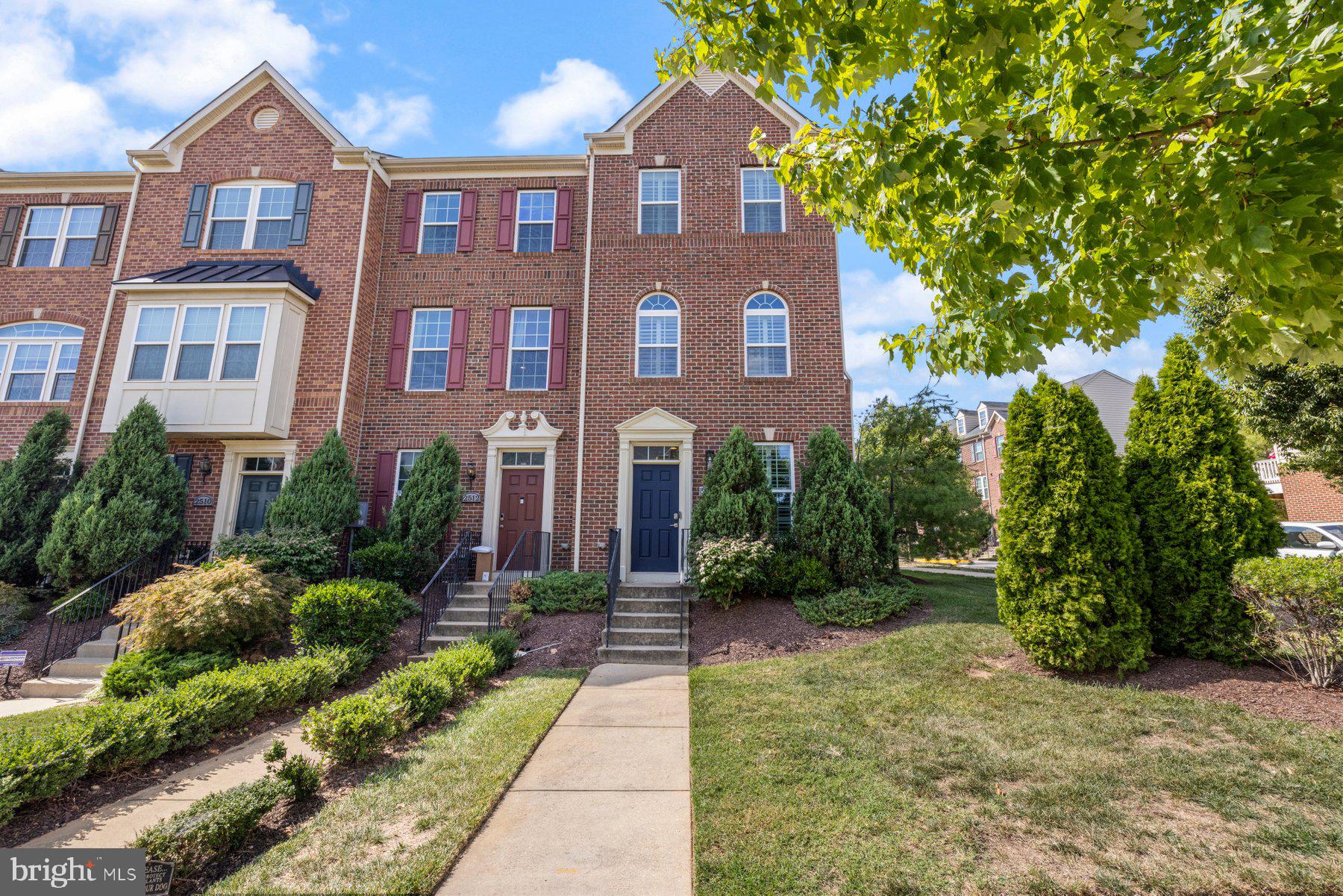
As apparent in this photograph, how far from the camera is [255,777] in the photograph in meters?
4.76

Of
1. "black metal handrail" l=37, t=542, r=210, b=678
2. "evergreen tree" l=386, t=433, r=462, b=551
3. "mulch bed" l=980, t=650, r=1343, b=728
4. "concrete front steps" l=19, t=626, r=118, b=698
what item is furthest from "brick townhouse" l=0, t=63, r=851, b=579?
"mulch bed" l=980, t=650, r=1343, b=728

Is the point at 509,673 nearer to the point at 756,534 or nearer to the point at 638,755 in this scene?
the point at 638,755

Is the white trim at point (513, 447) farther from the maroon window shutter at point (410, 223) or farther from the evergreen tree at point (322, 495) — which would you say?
the maroon window shutter at point (410, 223)

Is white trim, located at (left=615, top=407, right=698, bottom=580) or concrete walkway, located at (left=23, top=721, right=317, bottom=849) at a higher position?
white trim, located at (left=615, top=407, right=698, bottom=580)

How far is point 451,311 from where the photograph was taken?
13.5 metres

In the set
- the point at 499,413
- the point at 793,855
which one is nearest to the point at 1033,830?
the point at 793,855

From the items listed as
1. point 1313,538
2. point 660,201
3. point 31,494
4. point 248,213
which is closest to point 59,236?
point 248,213

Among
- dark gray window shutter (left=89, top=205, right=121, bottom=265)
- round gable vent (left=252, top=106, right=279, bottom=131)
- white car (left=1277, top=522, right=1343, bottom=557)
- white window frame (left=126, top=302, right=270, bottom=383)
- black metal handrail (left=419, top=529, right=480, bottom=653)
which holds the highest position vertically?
round gable vent (left=252, top=106, right=279, bottom=131)

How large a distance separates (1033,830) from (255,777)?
5.47 m

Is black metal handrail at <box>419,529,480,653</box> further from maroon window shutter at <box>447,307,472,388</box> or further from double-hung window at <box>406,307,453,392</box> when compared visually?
double-hung window at <box>406,307,453,392</box>

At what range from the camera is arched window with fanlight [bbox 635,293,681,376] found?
12.5 metres

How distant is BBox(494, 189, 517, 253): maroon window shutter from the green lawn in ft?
35.7

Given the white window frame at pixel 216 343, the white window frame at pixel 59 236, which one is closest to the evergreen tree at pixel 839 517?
the white window frame at pixel 216 343

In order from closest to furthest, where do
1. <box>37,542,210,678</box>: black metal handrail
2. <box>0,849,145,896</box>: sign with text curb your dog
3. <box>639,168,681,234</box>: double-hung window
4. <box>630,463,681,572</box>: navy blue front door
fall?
<box>0,849,145,896</box>: sign with text curb your dog, <box>37,542,210,678</box>: black metal handrail, <box>630,463,681,572</box>: navy blue front door, <box>639,168,681,234</box>: double-hung window
